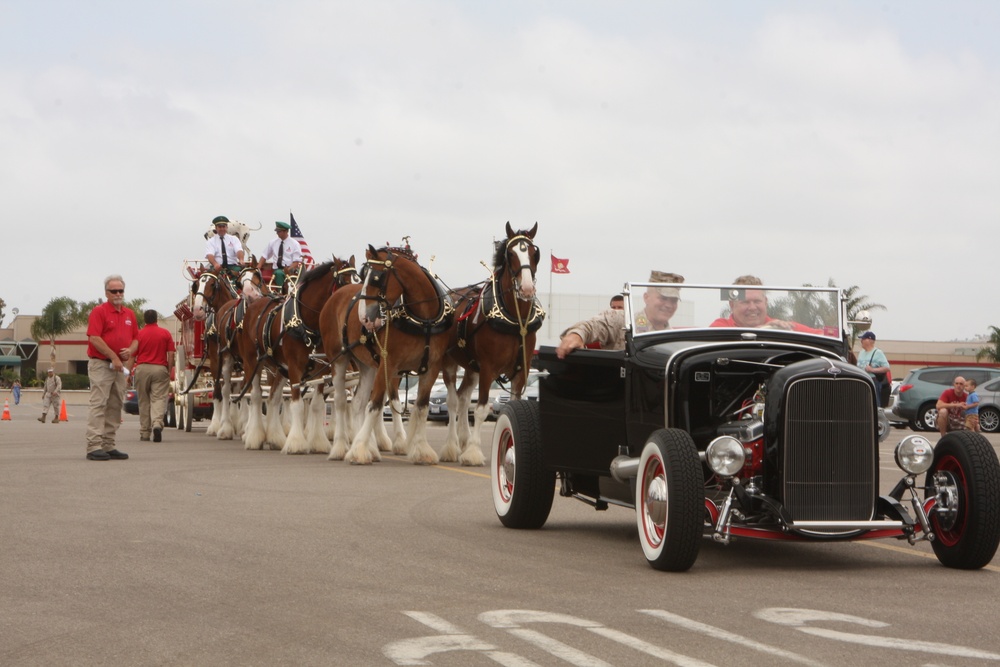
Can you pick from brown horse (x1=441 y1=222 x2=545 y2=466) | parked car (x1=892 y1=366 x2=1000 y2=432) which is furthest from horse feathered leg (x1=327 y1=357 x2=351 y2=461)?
parked car (x1=892 y1=366 x2=1000 y2=432)

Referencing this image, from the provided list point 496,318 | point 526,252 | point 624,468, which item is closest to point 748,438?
point 624,468

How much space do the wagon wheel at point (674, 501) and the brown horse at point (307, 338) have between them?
466 inches

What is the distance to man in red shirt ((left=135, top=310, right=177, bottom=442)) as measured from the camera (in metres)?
22.7

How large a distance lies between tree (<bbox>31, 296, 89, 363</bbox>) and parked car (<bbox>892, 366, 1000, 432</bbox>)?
7870cm

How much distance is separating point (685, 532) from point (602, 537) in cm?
224

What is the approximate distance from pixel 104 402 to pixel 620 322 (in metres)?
9.23

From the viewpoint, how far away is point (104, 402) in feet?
57.3

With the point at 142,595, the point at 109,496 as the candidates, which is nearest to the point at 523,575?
the point at 142,595

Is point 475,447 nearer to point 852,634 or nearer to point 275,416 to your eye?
point 275,416

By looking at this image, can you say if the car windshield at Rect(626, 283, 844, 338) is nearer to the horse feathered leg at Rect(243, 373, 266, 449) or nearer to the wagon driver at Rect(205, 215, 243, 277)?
the horse feathered leg at Rect(243, 373, 266, 449)

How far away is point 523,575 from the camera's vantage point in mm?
7918

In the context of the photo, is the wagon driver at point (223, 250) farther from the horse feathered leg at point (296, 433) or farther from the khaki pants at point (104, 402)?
the khaki pants at point (104, 402)

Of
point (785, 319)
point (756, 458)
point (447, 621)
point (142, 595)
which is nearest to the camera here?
point (447, 621)

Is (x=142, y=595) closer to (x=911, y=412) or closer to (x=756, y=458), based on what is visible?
(x=756, y=458)
